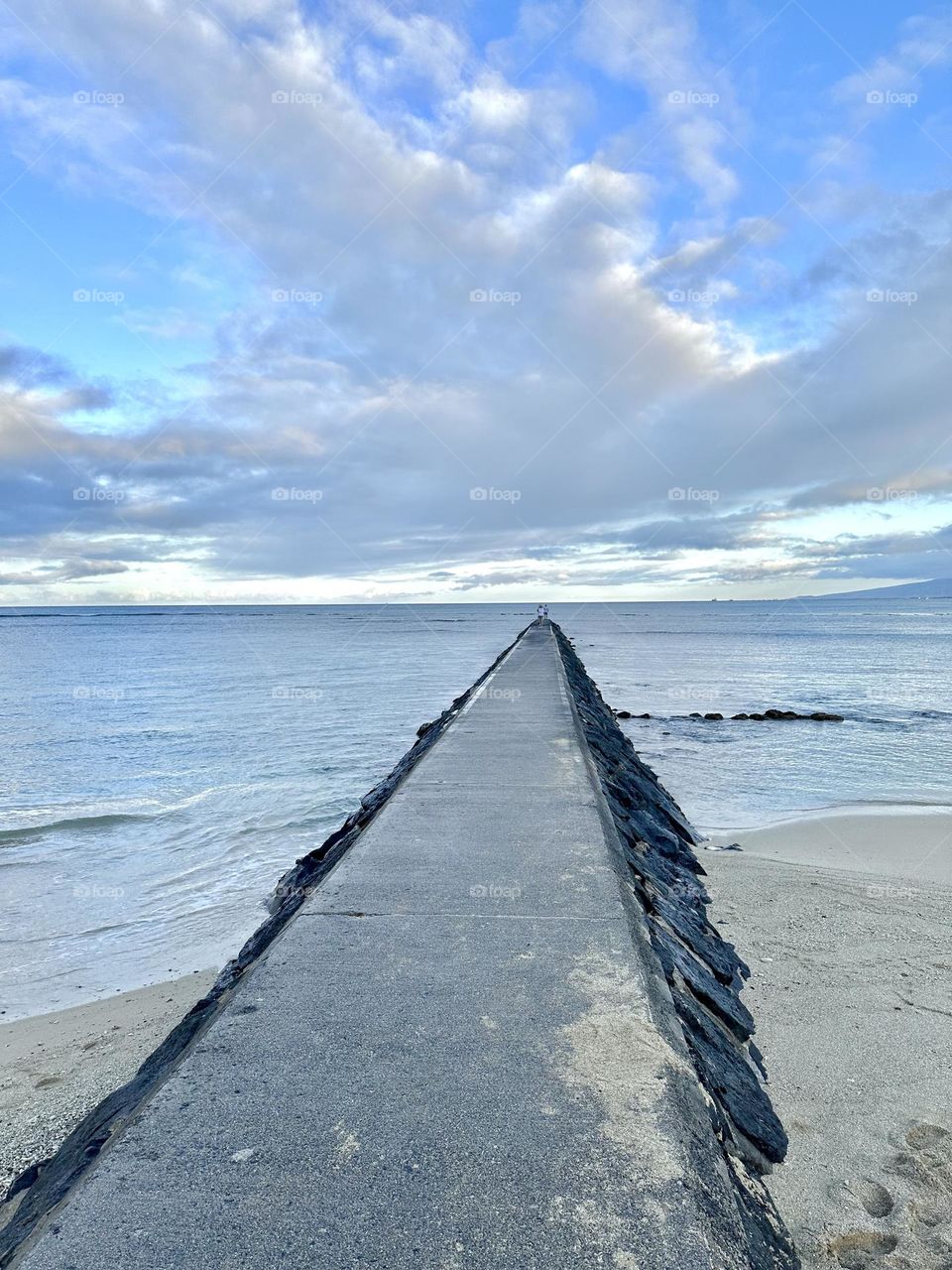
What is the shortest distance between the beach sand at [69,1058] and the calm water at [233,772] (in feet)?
1.26

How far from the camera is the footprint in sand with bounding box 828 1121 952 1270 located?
2.68 m

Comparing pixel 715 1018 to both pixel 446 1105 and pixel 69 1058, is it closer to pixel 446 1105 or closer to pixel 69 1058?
pixel 446 1105

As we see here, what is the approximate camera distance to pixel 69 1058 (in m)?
4.66

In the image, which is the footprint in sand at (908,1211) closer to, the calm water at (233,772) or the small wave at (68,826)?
the calm water at (233,772)

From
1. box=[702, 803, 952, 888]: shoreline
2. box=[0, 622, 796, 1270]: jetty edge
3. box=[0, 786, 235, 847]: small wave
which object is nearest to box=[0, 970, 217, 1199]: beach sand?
box=[0, 622, 796, 1270]: jetty edge

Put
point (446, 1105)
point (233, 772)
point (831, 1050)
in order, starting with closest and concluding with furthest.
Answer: point (446, 1105)
point (831, 1050)
point (233, 772)

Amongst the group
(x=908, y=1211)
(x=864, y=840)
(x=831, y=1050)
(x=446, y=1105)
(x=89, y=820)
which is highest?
(x=446, y=1105)

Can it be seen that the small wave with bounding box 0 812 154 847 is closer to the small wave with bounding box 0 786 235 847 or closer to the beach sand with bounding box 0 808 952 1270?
the small wave with bounding box 0 786 235 847

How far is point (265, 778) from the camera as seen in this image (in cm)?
1292

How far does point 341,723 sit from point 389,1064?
16477 millimetres

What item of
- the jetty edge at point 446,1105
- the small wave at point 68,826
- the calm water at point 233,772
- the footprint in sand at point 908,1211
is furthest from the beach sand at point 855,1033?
the small wave at point 68,826

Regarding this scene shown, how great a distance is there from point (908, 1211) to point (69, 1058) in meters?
4.48

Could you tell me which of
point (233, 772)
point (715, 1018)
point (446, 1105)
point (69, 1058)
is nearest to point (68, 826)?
point (233, 772)

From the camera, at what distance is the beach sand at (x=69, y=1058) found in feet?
12.6
